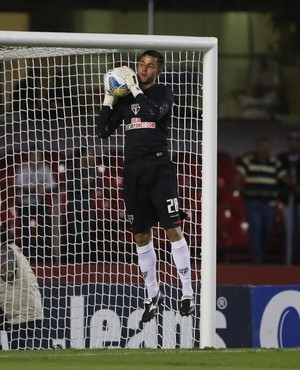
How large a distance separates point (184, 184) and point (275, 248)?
4785 mm

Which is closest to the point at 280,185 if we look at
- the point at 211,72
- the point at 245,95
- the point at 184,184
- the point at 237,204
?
the point at 237,204

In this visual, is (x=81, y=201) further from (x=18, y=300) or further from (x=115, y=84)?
(x=115, y=84)

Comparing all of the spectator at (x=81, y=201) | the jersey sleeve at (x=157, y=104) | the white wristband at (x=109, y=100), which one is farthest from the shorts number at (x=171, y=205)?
the spectator at (x=81, y=201)

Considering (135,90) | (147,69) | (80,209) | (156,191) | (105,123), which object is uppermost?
(147,69)

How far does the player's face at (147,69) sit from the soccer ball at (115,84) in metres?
0.21

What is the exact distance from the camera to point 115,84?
10477mm

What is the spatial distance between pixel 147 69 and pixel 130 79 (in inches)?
8.8

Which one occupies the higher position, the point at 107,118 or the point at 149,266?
the point at 107,118

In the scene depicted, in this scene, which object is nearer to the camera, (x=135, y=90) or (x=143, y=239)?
(x=135, y=90)

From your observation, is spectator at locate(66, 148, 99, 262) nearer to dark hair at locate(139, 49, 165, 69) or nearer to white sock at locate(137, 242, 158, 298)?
white sock at locate(137, 242, 158, 298)

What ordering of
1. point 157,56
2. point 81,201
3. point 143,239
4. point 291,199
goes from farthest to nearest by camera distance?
point 291,199 → point 81,201 → point 143,239 → point 157,56

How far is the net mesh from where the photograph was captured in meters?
12.2

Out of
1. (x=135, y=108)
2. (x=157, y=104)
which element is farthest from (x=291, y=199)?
(x=157, y=104)

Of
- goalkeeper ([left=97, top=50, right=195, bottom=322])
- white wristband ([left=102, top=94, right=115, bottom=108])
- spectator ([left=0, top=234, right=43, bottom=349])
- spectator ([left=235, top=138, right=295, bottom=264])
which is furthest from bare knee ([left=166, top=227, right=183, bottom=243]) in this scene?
spectator ([left=235, top=138, right=295, bottom=264])
